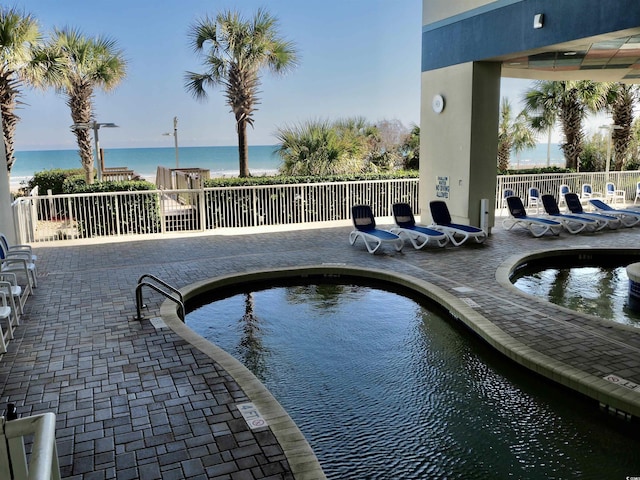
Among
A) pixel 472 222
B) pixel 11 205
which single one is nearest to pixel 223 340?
pixel 11 205

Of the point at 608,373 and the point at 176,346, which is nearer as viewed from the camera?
the point at 608,373

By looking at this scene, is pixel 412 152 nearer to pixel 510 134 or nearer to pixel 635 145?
pixel 510 134

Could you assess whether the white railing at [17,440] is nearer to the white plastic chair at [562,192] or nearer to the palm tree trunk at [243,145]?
the palm tree trunk at [243,145]

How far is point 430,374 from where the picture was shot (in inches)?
220

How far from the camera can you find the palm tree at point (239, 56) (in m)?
17.1

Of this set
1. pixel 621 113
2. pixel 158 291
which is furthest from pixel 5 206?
pixel 621 113

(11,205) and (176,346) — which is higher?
(11,205)

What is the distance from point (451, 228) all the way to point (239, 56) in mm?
9869

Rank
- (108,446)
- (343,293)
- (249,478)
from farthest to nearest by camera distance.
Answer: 1. (343,293)
2. (108,446)
3. (249,478)

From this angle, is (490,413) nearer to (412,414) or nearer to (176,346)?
(412,414)

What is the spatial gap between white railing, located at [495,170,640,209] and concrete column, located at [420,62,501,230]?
3.81m

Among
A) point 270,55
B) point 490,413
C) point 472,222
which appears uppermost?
point 270,55

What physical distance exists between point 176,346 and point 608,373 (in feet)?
14.0

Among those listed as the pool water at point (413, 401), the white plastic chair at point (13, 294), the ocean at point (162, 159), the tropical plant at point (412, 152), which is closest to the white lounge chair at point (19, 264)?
the white plastic chair at point (13, 294)
